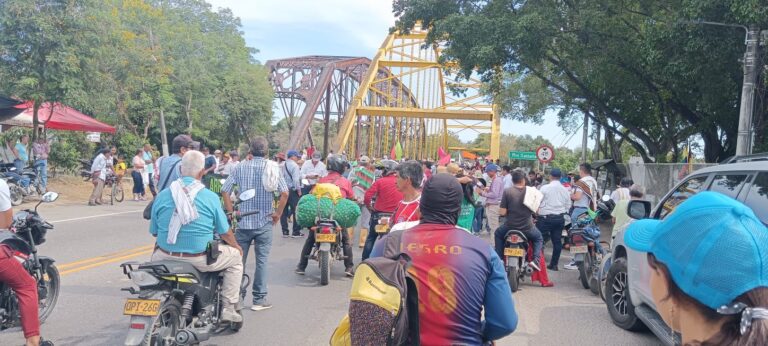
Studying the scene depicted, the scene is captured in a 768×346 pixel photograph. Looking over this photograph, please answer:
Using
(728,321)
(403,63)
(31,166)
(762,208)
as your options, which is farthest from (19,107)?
(403,63)

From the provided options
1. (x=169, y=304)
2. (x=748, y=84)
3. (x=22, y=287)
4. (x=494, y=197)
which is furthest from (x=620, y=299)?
(x=748, y=84)

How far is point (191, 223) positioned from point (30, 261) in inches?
66.9

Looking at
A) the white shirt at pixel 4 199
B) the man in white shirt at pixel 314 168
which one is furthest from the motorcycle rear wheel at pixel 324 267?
the man in white shirt at pixel 314 168

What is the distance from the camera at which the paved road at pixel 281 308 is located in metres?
5.87

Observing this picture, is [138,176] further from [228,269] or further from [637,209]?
[637,209]

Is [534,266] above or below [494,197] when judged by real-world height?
below

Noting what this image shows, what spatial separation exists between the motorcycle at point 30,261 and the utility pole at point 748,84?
1323 cm

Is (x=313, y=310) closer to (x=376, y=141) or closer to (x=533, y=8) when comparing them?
(x=533, y=8)

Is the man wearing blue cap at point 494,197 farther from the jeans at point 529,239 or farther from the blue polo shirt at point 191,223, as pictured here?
the blue polo shirt at point 191,223

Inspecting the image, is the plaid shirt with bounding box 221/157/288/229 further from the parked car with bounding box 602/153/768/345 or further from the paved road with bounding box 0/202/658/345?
the parked car with bounding box 602/153/768/345

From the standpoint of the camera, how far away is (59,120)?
73.8ft

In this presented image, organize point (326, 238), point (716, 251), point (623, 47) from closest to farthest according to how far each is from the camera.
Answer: point (716, 251)
point (326, 238)
point (623, 47)

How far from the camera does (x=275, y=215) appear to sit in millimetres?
6766

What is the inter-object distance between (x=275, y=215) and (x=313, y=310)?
1.12 m
